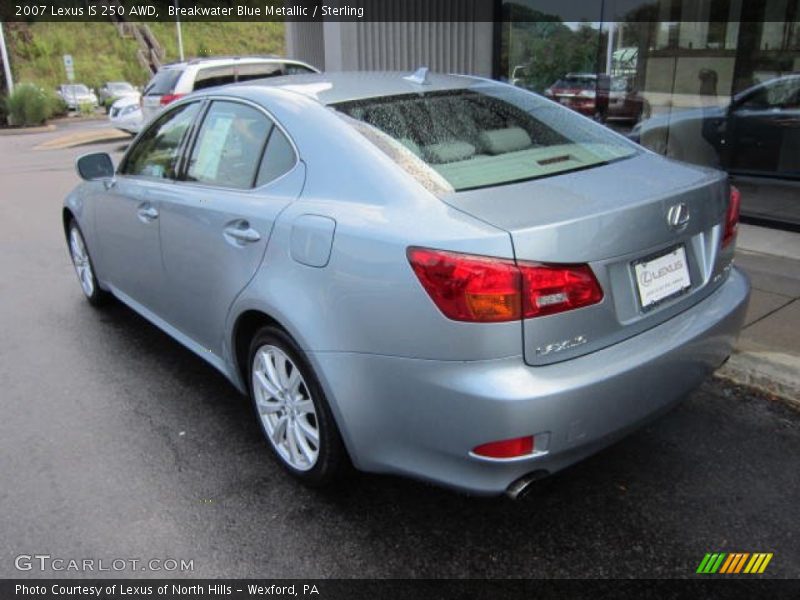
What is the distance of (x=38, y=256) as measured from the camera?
22.3ft

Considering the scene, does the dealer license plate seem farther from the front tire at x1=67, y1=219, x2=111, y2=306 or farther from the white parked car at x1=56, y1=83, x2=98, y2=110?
the white parked car at x1=56, y1=83, x2=98, y2=110

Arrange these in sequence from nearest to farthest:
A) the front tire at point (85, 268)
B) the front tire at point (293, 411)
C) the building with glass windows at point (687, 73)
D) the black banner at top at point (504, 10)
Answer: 1. the front tire at point (293, 411)
2. the front tire at point (85, 268)
3. the building with glass windows at point (687, 73)
4. the black banner at top at point (504, 10)

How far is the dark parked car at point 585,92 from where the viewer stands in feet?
27.7

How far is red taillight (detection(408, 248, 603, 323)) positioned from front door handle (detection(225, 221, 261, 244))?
0.92 metres

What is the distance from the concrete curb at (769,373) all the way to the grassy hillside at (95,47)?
51.3 metres

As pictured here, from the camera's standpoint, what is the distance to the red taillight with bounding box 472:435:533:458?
2119 millimetres

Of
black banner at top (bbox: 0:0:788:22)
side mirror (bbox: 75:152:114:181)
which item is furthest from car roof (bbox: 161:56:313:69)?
side mirror (bbox: 75:152:114:181)

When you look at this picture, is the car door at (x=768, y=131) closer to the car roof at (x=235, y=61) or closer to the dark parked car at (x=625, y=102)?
the dark parked car at (x=625, y=102)

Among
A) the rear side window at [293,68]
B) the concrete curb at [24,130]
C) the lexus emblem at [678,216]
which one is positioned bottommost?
the concrete curb at [24,130]

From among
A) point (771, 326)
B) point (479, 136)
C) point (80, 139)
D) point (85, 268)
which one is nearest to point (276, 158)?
point (479, 136)

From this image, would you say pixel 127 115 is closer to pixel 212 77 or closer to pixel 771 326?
pixel 212 77

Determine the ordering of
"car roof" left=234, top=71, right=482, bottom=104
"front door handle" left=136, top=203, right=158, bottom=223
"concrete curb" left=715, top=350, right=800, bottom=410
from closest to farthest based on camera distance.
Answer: "car roof" left=234, top=71, right=482, bottom=104
"concrete curb" left=715, top=350, right=800, bottom=410
"front door handle" left=136, top=203, right=158, bottom=223

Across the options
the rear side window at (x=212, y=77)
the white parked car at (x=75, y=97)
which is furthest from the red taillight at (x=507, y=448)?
the white parked car at (x=75, y=97)

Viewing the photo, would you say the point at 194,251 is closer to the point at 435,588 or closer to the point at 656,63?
the point at 435,588
